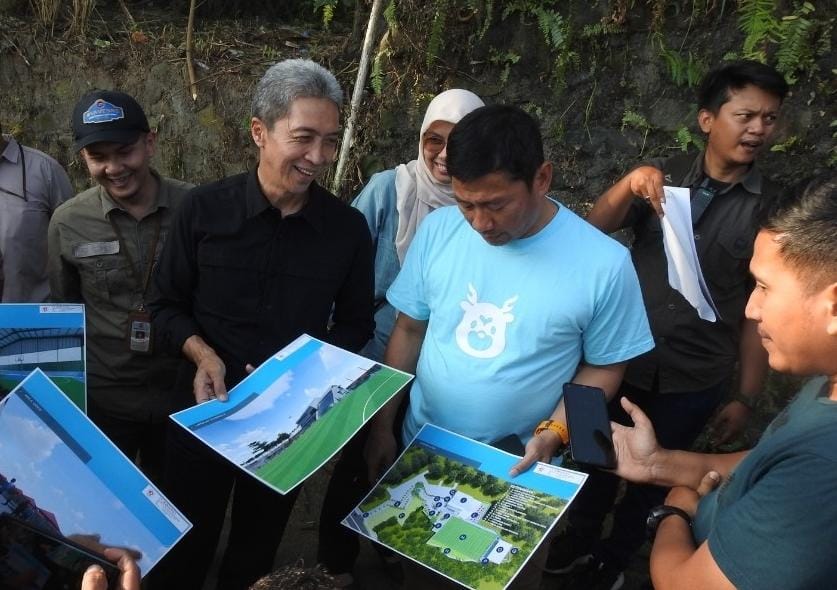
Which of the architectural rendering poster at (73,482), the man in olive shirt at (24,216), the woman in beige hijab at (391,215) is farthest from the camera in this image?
the man in olive shirt at (24,216)

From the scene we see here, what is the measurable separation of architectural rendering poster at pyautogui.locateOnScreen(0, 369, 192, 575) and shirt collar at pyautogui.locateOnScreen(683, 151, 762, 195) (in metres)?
2.44

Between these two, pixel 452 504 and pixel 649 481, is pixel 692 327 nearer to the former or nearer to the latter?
pixel 649 481

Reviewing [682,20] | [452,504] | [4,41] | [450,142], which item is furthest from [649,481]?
[4,41]

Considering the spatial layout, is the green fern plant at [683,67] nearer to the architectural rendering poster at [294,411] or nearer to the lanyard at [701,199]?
the lanyard at [701,199]

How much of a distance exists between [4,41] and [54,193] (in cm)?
336

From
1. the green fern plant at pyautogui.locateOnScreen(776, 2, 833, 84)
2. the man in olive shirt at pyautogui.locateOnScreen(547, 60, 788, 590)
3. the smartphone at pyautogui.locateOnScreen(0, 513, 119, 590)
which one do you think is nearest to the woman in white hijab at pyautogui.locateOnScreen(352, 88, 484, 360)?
the man in olive shirt at pyautogui.locateOnScreen(547, 60, 788, 590)

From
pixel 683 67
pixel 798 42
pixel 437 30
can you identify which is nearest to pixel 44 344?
pixel 437 30

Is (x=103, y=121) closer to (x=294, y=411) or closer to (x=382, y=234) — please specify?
(x=382, y=234)

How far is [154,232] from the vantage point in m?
2.77

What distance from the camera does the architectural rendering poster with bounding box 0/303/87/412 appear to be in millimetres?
2057

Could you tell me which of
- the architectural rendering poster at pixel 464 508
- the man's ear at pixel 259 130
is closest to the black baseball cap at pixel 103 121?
the man's ear at pixel 259 130

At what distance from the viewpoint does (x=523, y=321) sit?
81.7 inches

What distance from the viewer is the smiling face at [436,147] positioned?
2.97 metres

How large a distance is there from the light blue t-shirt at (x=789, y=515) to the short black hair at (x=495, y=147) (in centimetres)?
100
